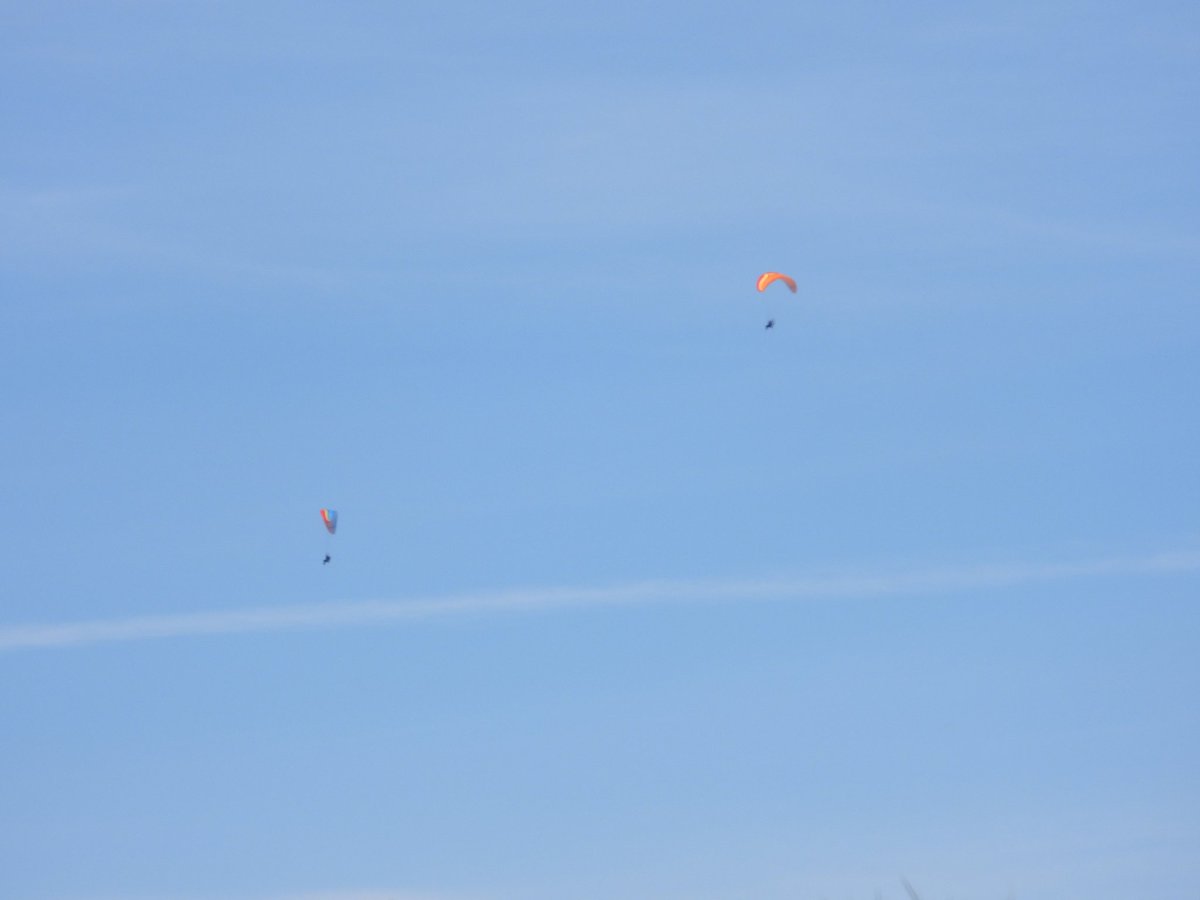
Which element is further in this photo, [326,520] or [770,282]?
[326,520]

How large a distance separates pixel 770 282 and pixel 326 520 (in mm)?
51213

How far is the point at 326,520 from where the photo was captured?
225 ft

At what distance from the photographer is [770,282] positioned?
47312mm
